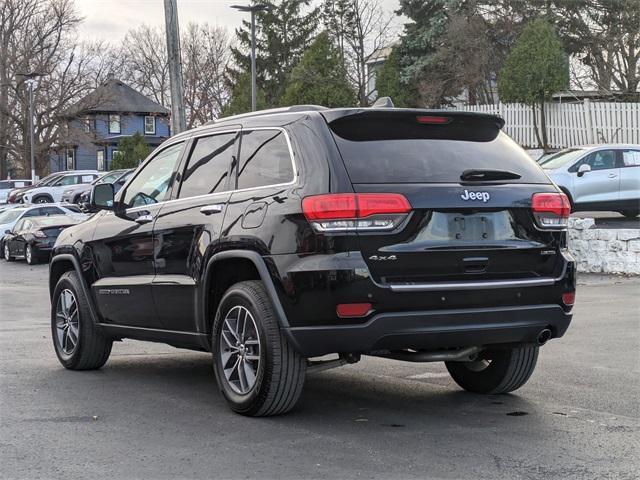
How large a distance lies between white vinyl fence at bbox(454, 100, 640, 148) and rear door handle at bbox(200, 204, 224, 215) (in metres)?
24.9

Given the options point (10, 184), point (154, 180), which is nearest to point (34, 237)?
point (154, 180)

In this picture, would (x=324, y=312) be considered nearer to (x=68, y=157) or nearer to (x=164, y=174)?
(x=164, y=174)

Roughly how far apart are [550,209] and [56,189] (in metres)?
40.8

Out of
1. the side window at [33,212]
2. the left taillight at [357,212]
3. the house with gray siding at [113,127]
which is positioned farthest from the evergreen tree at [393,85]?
the left taillight at [357,212]

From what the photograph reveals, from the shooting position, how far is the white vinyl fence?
31.0 metres

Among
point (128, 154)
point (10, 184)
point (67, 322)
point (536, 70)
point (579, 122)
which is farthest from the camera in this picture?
point (128, 154)

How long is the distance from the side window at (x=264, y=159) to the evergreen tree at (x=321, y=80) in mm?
32476

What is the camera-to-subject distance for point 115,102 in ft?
222

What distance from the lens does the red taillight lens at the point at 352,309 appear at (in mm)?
5422

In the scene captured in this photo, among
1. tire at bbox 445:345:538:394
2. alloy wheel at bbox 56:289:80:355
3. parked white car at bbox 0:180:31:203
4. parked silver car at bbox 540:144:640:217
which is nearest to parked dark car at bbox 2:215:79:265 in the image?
parked silver car at bbox 540:144:640:217

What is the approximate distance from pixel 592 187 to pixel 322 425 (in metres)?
15.9

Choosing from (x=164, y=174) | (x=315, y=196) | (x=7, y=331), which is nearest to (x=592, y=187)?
(x=7, y=331)

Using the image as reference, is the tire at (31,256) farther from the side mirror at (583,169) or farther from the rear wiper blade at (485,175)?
the rear wiper blade at (485,175)

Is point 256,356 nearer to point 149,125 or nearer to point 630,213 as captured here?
point 630,213
